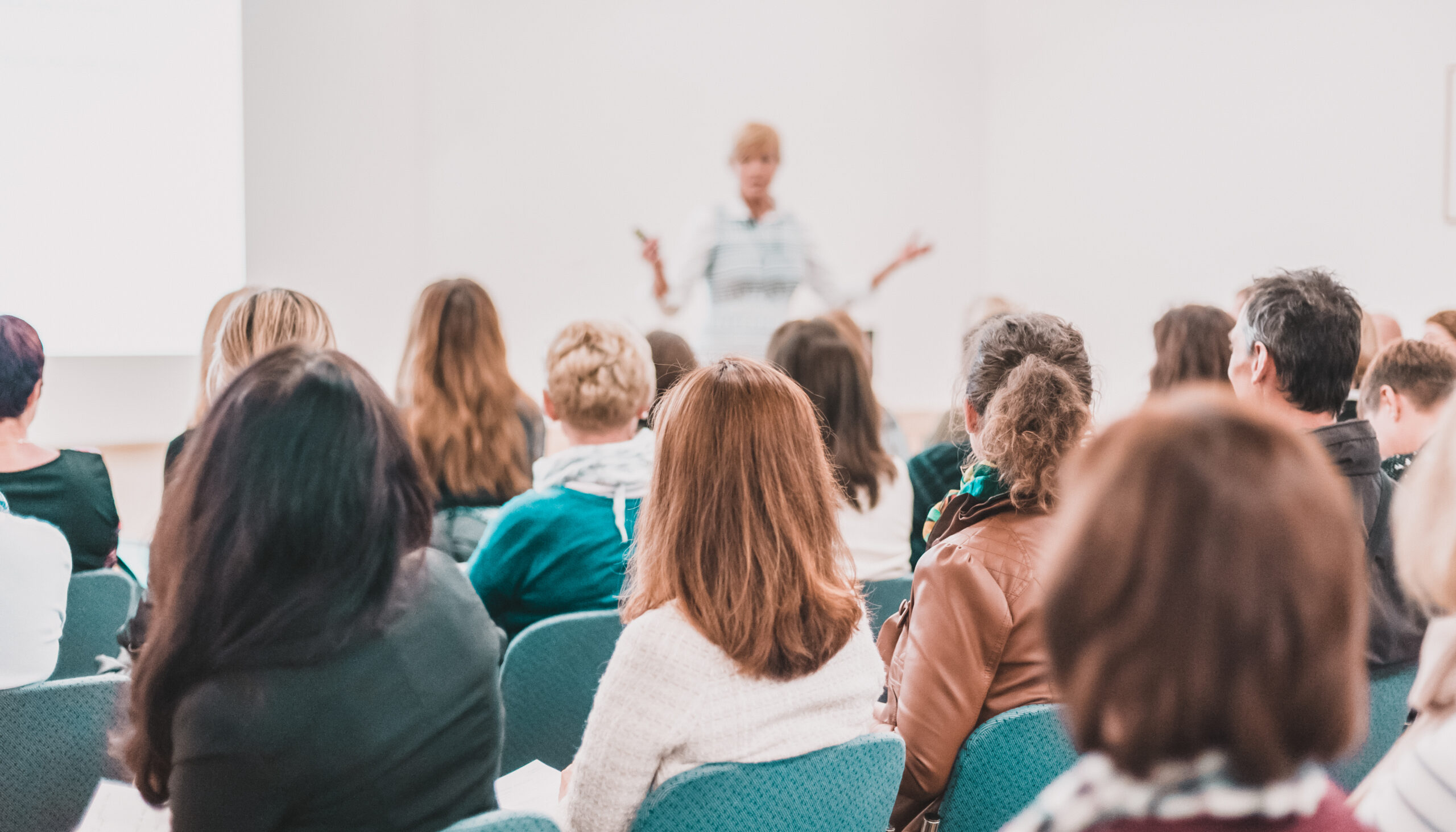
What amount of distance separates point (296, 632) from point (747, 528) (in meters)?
0.52

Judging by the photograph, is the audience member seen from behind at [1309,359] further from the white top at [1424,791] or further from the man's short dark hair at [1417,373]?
the white top at [1424,791]

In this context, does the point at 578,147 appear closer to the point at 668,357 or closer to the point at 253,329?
the point at 668,357

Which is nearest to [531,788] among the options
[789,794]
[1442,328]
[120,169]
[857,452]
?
[789,794]

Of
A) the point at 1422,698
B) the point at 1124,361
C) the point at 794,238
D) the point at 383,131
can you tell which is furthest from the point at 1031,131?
the point at 1422,698

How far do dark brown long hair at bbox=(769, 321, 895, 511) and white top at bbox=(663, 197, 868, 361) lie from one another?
185cm

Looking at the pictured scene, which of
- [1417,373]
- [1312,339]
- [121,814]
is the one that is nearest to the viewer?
[121,814]

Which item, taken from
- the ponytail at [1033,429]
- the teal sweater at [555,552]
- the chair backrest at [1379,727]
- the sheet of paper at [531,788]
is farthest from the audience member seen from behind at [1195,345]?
the sheet of paper at [531,788]

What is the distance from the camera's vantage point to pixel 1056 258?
20.1ft

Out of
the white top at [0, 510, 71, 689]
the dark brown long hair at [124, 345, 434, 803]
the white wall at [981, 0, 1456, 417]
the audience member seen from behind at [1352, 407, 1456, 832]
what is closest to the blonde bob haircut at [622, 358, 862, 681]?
the dark brown long hair at [124, 345, 434, 803]

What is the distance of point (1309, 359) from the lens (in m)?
1.97

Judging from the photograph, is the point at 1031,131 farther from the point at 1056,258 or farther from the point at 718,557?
the point at 718,557

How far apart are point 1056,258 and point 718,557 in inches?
208

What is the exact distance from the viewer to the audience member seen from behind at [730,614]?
124cm

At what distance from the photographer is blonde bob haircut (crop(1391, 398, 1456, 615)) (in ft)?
3.11
